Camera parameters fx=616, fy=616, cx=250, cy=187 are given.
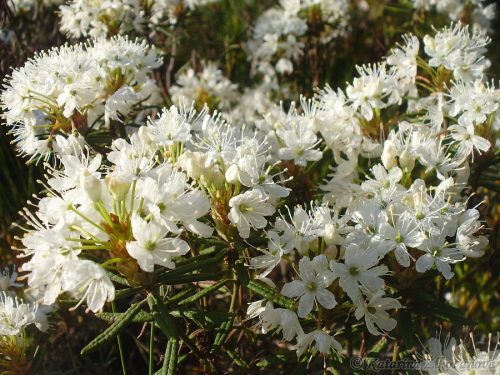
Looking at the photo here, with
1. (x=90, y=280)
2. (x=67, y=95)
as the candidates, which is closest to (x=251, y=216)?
(x=90, y=280)

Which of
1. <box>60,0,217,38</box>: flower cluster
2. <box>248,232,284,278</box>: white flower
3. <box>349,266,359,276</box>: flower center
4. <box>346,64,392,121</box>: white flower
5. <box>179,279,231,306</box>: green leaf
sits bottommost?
<box>349,266,359,276</box>: flower center

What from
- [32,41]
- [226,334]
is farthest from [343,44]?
[226,334]

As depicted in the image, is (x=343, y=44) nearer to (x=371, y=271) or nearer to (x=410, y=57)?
(x=410, y=57)

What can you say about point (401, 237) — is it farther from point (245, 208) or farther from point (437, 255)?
point (245, 208)

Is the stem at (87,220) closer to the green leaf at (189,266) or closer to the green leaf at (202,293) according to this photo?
the green leaf at (189,266)

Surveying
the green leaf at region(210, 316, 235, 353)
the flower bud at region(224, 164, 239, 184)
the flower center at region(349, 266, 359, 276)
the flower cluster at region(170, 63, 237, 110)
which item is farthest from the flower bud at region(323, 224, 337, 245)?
the flower cluster at region(170, 63, 237, 110)

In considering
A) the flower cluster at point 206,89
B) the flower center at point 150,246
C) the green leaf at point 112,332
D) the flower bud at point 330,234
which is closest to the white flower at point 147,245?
the flower center at point 150,246

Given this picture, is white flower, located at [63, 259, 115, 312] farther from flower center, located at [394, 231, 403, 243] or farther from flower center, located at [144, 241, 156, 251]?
flower center, located at [394, 231, 403, 243]
